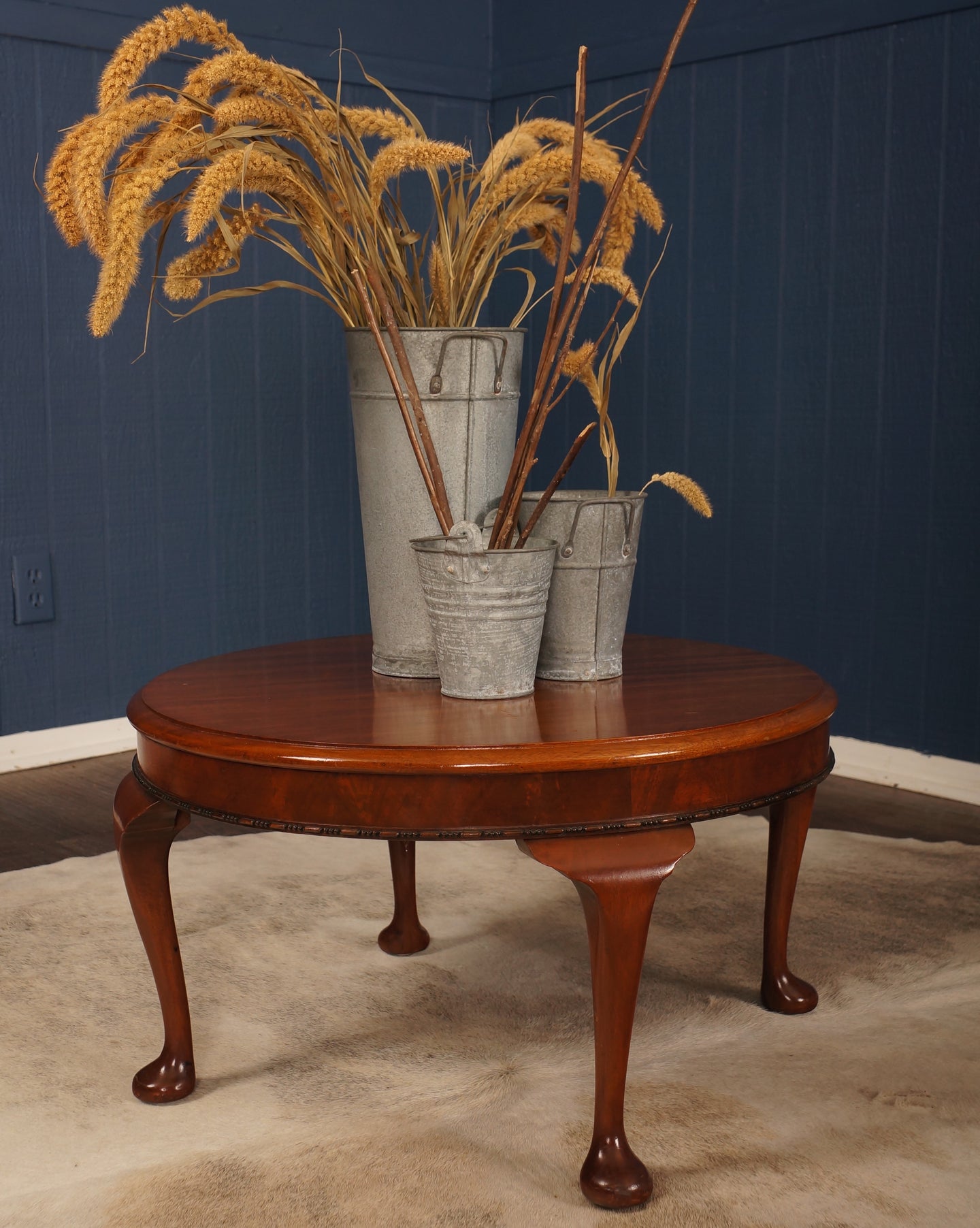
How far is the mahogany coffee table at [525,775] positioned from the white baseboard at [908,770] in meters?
1.56

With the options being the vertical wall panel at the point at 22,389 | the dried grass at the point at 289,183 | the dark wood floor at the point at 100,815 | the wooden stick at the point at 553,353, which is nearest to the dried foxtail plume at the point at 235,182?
the dried grass at the point at 289,183

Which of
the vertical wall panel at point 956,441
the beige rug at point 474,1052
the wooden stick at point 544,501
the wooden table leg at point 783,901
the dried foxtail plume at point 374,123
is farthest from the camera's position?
the vertical wall panel at point 956,441

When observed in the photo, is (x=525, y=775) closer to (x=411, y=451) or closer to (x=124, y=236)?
(x=411, y=451)

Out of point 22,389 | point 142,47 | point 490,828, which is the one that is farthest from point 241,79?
point 22,389

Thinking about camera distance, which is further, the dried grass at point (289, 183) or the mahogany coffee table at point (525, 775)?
the dried grass at point (289, 183)

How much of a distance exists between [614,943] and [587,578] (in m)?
0.42

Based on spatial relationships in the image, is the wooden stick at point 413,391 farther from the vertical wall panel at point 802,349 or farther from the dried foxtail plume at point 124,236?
the vertical wall panel at point 802,349

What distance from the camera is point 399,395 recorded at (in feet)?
5.05

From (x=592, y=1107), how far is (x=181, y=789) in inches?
25.0

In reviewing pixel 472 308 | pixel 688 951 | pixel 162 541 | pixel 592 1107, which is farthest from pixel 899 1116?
pixel 162 541

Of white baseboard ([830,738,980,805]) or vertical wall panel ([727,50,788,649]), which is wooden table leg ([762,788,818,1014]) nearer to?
white baseboard ([830,738,980,805])

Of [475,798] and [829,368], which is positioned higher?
[829,368]

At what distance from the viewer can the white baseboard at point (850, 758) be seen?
Answer: 3027 mm

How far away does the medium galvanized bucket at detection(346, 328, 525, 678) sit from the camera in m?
1.57
